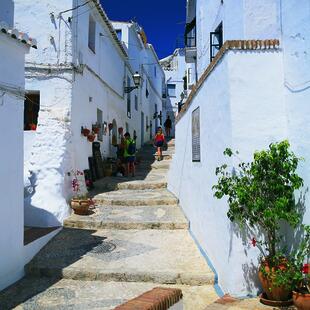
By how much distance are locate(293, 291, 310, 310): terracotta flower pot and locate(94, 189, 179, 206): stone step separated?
6.28 metres

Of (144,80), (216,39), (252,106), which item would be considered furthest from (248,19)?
(144,80)

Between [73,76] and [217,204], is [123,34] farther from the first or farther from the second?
[217,204]

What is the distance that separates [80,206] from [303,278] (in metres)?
6.08

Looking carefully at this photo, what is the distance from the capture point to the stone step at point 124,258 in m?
5.91

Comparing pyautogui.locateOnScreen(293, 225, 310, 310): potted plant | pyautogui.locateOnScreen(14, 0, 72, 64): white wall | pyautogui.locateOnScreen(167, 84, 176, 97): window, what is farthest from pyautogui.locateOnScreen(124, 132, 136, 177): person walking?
pyautogui.locateOnScreen(167, 84, 176, 97): window

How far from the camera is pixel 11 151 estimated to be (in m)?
6.07

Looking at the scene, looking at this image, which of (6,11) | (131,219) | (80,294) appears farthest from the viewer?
(131,219)

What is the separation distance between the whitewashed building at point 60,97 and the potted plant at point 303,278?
232 inches

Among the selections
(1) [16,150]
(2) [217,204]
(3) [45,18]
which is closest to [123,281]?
(2) [217,204]

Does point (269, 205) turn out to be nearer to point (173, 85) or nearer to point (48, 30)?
point (48, 30)

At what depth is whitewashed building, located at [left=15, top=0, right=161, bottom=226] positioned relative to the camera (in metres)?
9.17

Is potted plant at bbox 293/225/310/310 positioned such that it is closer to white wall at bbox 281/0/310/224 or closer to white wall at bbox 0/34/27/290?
white wall at bbox 281/0/310/224

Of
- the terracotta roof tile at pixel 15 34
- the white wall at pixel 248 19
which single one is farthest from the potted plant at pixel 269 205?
the white wall at pixel 248 19

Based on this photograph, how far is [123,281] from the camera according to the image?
5941 mm
